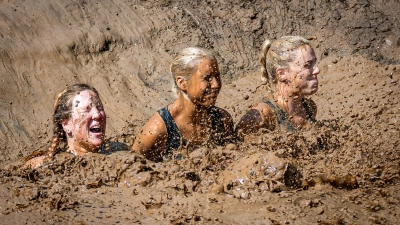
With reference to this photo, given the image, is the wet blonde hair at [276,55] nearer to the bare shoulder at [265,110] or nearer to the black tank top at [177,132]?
the bare shoulder at [265,110]

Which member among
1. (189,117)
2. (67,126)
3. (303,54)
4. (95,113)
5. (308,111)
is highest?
(303,54)

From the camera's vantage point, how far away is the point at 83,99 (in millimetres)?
6359

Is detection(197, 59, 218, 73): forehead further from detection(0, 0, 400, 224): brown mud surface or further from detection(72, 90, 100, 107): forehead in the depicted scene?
detection(72, 90, 100, 107): forehead

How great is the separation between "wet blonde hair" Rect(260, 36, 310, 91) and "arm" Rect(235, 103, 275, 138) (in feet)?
1.28

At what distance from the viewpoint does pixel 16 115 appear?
26.8ft

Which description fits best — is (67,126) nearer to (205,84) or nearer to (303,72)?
(205,84)

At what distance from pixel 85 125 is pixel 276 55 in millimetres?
2186

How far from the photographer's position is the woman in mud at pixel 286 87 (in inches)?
275

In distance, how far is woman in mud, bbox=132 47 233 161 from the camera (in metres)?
6.54

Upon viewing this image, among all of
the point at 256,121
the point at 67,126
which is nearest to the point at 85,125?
the point at 67,126

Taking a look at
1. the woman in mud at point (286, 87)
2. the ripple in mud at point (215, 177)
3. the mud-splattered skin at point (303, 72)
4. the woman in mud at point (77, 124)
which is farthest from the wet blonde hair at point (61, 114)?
the mud-splattered skin at point (303, 72)

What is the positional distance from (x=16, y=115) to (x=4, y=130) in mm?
351

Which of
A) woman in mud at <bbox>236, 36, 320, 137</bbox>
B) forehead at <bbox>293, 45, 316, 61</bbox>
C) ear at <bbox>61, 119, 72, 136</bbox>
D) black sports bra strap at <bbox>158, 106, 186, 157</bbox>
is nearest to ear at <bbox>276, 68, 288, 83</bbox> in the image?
woman in mud at <bbox>236, 36, 320, 137</bbox>

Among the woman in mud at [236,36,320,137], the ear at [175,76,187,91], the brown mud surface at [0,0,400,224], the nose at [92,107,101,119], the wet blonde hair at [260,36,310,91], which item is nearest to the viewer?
the brown mud surface at [0,0,400,224]
